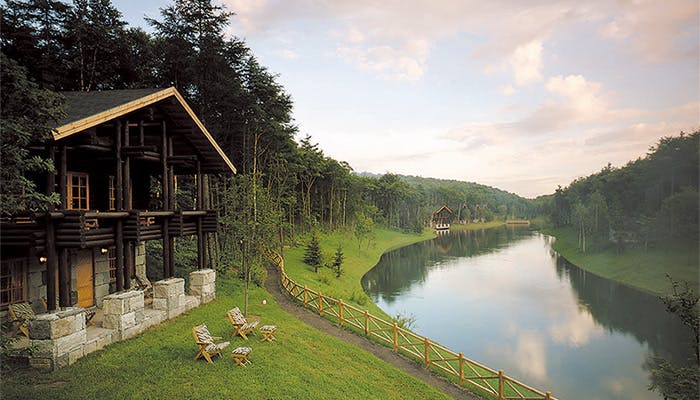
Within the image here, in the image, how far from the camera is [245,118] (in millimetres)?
26562

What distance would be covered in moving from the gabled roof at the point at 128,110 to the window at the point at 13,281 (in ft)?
18.1

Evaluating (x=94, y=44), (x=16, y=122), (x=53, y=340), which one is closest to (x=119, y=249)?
(x=53, y=340)

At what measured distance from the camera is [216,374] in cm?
1070

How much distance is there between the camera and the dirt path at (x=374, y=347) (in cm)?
1412

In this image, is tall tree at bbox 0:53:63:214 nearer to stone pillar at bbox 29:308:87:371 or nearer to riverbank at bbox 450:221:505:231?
stone pillar at bbox 29:308:87:371

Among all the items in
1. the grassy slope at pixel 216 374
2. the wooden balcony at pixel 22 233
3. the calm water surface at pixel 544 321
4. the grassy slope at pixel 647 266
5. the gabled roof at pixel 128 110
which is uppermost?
the gabled roof at pixel 128 110

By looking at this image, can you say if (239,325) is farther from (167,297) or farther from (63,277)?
(63,277)

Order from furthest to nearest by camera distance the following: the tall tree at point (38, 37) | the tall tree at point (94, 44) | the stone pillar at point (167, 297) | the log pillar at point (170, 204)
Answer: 1. the tall tree at point (94, 44)
2. the tall tree at point (38, 37)
3. the log pillar at point (170, 204)
4. the stone pillar at point (167, 297)

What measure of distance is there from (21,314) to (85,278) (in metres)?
3.20

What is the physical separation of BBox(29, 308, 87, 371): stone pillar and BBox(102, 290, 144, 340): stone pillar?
65.8 inches

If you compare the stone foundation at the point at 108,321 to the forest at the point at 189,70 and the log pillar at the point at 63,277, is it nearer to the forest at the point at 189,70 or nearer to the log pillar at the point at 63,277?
the log pillar at the point at 63,277

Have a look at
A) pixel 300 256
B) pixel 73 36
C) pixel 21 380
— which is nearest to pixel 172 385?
pixel 21 380

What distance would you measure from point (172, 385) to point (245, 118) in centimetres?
1986

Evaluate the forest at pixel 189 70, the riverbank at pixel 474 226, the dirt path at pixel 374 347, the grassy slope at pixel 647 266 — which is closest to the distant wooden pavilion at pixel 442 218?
the riverbank at pixel 474 226
